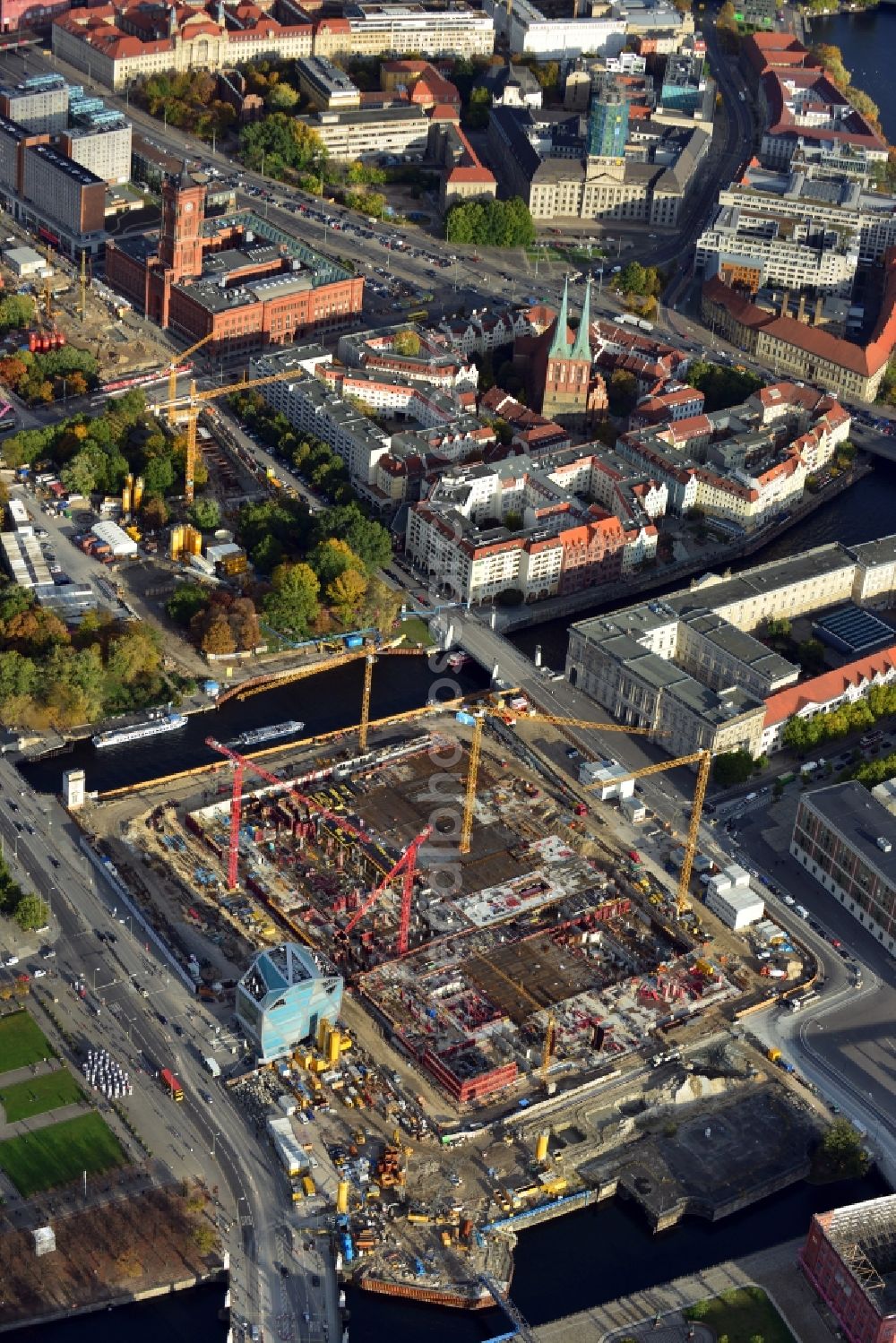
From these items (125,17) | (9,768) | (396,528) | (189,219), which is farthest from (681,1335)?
(125,17)

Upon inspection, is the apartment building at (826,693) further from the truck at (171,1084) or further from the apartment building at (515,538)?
the truck at (171,1084)

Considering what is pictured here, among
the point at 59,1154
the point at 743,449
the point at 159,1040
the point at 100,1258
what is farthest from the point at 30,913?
the point at 743,449

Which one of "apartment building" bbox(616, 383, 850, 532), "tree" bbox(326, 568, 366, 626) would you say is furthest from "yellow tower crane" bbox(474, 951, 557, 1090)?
"apartment building" bbox(616, 383, 850, 532)

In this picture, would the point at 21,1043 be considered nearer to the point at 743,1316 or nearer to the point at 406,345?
the point at 743,1316

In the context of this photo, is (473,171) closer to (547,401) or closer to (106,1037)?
(547,401)

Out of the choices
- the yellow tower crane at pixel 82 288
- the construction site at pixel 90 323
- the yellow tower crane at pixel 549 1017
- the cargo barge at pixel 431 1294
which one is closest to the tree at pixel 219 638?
the yellow tower crane at pixel 549 1017

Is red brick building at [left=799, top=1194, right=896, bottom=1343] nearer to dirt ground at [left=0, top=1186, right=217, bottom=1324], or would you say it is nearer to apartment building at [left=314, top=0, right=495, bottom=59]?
dirt ground at [left=0, top=1186, right=217, bottom=1324]
